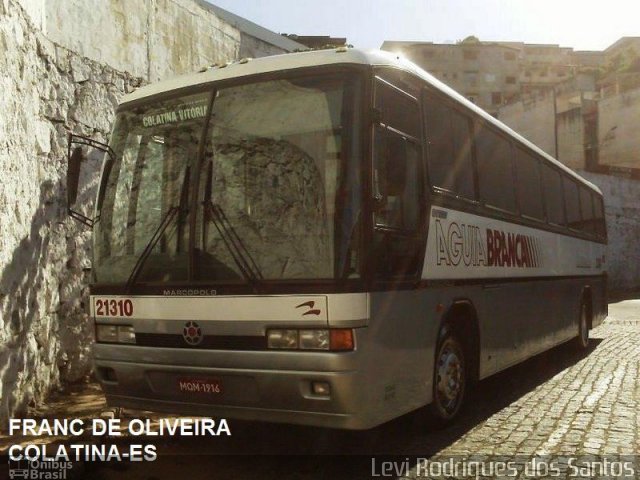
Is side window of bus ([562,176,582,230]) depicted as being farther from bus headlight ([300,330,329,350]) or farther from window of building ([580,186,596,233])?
bus headlight ([300,330,329,350])

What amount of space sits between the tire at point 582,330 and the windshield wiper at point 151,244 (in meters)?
8.59

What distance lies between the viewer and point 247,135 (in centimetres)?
498

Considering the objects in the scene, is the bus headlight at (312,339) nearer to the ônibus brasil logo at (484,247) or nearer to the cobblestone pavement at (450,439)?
the cobblestone pavement at (450,439)

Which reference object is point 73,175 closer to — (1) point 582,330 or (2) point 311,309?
(2) point 311,309

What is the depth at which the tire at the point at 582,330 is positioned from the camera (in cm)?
1171

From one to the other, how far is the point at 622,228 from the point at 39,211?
3196 cm

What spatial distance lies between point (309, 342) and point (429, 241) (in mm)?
1492

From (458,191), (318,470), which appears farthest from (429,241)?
(318,470)

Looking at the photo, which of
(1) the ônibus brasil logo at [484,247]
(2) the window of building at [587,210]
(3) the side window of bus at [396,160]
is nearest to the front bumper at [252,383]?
(3) the side window of bus at [396,160]

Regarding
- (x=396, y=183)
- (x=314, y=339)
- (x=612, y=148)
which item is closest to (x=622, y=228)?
(x=612, y=148)

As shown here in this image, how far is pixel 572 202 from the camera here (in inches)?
460

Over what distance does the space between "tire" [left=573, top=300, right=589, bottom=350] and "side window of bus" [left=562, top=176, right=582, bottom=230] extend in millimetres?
1388

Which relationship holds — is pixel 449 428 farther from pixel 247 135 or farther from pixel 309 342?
pixel 247 135

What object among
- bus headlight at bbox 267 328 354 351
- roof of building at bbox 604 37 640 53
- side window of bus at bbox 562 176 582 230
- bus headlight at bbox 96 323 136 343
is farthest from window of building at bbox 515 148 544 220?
roof of building at bbox 604 37 640 53
